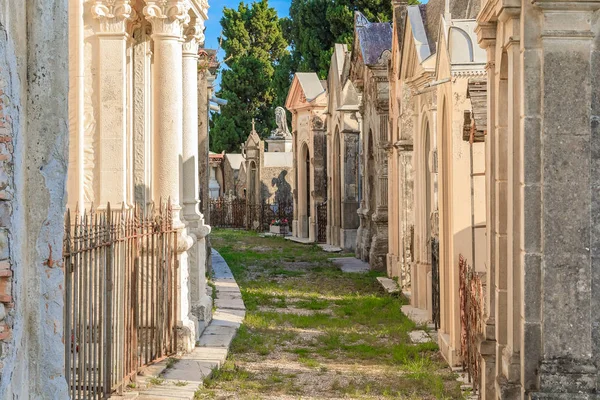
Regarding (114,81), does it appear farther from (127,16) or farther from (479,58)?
(479,58)

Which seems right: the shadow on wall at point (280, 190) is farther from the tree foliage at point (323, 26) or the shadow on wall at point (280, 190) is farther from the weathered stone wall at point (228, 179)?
the tree foliage at point (323, 26)

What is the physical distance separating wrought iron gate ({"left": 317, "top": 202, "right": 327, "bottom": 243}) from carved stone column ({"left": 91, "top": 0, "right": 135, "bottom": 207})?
18380 millimetres

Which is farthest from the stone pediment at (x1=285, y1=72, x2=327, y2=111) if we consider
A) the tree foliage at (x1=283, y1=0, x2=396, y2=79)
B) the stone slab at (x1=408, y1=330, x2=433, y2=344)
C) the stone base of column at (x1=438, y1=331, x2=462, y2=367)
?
the stone base of column at (x1=438, y1=331, x2=462, y2=367)

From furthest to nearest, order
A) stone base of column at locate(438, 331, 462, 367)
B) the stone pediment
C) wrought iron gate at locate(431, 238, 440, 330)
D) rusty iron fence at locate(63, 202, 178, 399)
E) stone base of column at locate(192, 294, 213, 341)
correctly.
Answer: the stone pediment → stone base of column at locate(192, 294, 213, 341) → wrought iron gate at locate(431, 238, 440, 330) → stone base of column at locate(438, 331, 462, 367) → rusty iron fence at locate(63, 202, 178, 399)

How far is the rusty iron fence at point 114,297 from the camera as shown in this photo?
596 cm

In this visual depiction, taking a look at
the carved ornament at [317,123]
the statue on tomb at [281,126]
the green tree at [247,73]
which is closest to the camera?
the carved ornament at [317,123]

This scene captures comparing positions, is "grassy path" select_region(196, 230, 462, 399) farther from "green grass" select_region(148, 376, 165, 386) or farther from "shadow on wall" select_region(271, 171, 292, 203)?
"shadow on wall" select_region(271, 171, 292, 203)

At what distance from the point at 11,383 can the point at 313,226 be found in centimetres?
2303

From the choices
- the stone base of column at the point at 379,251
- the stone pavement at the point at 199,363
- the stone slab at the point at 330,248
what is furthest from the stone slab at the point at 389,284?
the stone slab at the point at 330,248

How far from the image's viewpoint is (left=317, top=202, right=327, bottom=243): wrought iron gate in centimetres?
2708

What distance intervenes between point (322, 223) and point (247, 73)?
62.5 ft

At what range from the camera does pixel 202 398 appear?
7.70 metres

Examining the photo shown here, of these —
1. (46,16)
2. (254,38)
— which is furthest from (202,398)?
(254,38)

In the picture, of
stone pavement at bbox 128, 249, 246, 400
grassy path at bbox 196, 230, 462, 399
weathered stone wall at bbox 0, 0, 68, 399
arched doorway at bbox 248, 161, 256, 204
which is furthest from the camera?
arched doorway at bbox 248, 161, 256, 204
